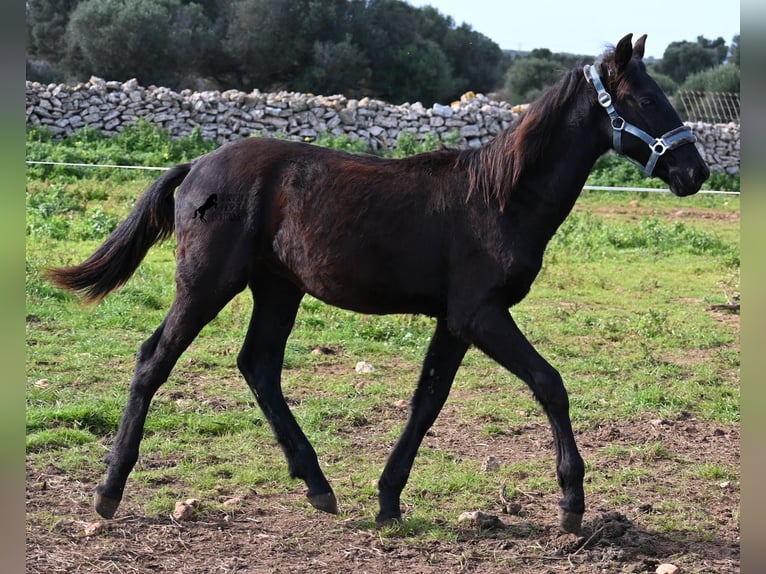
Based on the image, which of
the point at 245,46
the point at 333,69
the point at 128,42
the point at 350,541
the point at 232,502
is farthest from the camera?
the point at 333,69

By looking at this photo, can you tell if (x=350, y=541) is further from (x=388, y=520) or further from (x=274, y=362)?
(x=274, y=362)

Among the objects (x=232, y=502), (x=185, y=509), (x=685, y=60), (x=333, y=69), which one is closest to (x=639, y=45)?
(x=232, y=502)

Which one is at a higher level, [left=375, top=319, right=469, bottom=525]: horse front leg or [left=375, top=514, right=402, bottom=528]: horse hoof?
[left=375, top=319, right=469, bottom=525]: horse front leg

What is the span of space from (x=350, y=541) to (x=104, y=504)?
1.22m

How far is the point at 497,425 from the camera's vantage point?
6.17 meters

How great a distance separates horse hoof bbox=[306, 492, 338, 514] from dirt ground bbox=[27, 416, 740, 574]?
48mm

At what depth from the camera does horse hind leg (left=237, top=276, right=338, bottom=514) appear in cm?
476

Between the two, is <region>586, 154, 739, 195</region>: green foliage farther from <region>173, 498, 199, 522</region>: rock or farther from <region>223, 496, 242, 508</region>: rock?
<region>173, 498, 199, 522</region>: rock

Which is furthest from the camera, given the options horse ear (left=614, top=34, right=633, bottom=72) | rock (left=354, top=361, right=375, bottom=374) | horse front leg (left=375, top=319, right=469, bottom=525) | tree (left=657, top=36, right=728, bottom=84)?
tree (left=657, top=36, right=728, bottom=84)

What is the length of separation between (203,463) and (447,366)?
5.57ft

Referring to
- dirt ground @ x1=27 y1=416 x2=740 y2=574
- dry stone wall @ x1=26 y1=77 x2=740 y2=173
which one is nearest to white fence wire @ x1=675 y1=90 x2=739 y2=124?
dry stone wall @ x1=26 y1=77 x2=740 y2=173

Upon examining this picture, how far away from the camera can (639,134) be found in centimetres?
421
